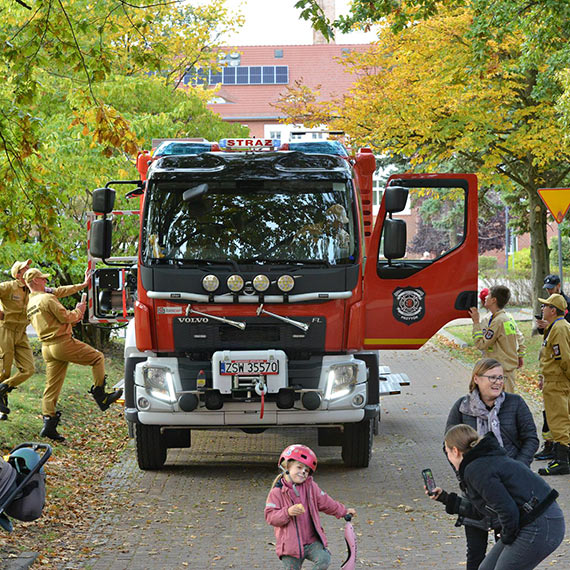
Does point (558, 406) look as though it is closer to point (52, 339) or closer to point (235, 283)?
point (235, 283)

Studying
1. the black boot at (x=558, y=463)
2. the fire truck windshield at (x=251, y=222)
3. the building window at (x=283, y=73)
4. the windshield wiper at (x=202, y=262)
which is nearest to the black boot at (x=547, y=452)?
the black boot at (x=558, y=463)

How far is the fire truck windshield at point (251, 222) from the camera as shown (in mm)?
10258

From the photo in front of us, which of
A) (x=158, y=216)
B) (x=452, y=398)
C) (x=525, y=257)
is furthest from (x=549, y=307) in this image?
(x=525, y=257)

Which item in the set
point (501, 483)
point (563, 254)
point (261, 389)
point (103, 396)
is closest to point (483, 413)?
point (501, 483)

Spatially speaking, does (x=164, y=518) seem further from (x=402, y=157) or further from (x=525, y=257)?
(x=525, y=257)

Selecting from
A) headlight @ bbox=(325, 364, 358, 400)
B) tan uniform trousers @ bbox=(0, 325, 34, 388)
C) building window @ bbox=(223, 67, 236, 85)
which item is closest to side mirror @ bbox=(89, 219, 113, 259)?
headlight @ bbox=(325, 364, 358, 400)

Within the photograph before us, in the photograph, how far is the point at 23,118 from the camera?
10.6 m

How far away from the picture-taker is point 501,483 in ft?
17.2

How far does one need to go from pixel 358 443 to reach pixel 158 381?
216cm

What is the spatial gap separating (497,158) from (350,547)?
1794 cm

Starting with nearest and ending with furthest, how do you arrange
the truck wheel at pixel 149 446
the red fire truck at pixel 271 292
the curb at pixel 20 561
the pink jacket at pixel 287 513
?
the pink jacket at pixel 287 513 < the curb at pixel 20 561 < the red fire truck at pixel 271 292 < the truck wheel at pixel 149 446

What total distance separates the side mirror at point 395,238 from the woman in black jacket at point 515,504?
16.7ft

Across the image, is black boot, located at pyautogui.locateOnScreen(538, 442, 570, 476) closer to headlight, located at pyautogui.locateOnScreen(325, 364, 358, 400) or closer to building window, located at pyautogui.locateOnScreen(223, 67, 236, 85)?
headlight, located at pyautogui.locateOnScreen(325, 364, 358, 400)

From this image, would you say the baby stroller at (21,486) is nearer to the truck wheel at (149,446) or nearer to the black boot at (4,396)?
the truck wheel at (149,446)
